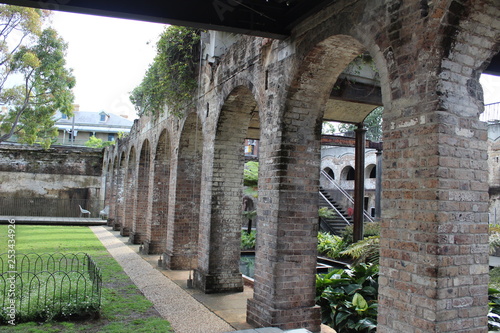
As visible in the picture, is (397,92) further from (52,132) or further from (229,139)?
(52,132)

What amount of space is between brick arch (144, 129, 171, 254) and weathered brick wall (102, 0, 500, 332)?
4.70 metres

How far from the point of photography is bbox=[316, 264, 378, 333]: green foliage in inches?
231

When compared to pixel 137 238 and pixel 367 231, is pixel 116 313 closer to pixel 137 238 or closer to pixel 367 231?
pixel 137 238

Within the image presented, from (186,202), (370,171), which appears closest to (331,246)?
(186,202)

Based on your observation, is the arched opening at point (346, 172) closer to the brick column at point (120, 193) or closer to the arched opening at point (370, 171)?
the arched opening at point (370, 171)

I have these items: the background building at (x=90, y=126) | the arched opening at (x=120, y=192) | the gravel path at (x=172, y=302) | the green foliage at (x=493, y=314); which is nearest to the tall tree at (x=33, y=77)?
the arched opening at (x=120, y=192)

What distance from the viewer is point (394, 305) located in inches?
141

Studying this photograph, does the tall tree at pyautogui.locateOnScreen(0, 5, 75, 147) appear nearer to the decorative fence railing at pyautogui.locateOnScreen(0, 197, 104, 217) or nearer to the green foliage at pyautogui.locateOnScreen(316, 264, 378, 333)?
the decorative fence railing at pyautogui.locateOnScreen(0, 197, 104, 217)

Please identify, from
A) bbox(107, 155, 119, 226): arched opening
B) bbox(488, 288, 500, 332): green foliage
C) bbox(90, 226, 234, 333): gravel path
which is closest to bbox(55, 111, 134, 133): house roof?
bbox(107, 155, 119, 226): arched opening

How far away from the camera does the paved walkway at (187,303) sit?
5.98 meters

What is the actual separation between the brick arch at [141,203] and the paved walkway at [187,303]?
13.8ft

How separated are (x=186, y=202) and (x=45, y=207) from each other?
21334 mm

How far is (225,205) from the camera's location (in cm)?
826

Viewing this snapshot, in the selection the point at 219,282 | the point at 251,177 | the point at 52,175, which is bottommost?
the point at 219,282
